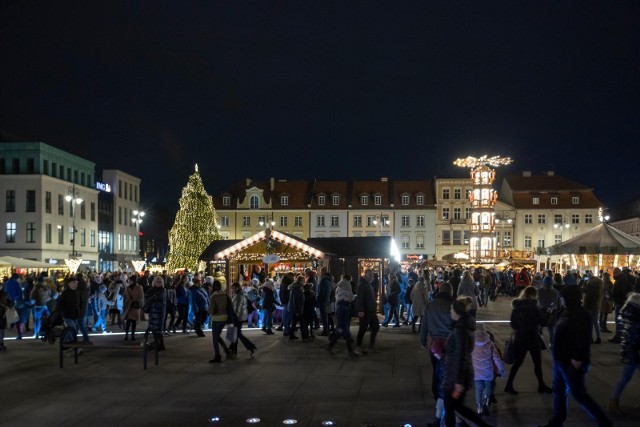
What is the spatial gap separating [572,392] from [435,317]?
2.30 metres

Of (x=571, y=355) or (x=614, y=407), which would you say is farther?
(x=614, y=407)

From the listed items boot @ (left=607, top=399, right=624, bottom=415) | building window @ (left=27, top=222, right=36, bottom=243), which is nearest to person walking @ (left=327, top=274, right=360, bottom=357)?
boot @ (left=607, top=399, right=624, bottom=415)

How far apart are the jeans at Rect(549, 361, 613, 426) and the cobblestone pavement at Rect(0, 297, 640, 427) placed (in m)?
0.61

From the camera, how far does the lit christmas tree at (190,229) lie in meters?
50.5

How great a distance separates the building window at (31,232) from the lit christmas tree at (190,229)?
16235mm

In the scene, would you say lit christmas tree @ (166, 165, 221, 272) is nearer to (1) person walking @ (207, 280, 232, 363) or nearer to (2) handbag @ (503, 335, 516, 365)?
(1) person walking @ (207, 280, 232, 363)

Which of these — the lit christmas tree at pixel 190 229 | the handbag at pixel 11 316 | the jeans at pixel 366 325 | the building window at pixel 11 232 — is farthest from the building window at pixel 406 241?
the jeans at pixel 366 325

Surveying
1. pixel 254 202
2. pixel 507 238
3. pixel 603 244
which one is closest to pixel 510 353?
pixel 603 244

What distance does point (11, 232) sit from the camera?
200ft

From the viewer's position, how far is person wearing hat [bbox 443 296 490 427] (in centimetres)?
732

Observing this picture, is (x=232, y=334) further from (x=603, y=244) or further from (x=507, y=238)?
(x=507, y=238)

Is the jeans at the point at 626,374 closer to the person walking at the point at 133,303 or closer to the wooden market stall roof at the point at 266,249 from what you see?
the person walking at the point at 133,303

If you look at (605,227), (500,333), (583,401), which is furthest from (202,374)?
(605,227)

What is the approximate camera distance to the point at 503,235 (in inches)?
3155
